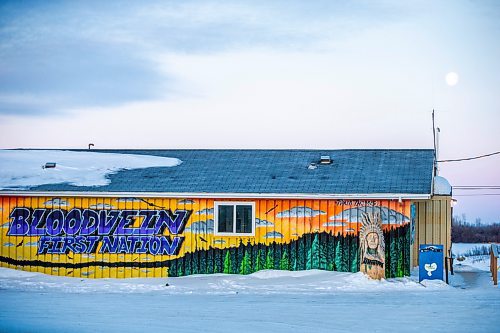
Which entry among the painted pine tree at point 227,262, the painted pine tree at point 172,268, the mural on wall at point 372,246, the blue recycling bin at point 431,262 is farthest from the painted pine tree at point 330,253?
the painted pine tree at point 172,268

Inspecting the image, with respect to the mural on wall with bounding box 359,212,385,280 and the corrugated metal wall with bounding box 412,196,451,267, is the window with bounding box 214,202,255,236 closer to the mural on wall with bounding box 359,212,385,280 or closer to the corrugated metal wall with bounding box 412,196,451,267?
the mural on wall with bounding box 359,212,385,280

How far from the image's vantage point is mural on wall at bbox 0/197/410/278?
22266 millimetres

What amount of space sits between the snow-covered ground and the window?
1286 mm

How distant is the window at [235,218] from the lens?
2284 cm

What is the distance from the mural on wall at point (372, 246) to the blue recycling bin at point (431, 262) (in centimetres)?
114

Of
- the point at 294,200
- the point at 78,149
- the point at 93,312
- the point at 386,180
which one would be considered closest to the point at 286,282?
the point at 294,200

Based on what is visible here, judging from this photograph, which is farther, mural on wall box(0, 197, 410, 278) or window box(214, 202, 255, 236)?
window box(214, 202, 255, 236)

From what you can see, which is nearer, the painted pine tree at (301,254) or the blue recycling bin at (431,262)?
the blue recycling bin at (431,262)

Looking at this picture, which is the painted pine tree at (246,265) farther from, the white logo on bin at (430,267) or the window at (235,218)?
the white logo on bin at (430,267)

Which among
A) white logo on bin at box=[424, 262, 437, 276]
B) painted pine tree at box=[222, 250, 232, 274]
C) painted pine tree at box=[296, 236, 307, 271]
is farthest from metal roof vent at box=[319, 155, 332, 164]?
white logo on bin at box=[424, 262, 437, 276]

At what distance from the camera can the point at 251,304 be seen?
705 inches

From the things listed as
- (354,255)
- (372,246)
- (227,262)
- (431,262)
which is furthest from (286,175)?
(431,262)

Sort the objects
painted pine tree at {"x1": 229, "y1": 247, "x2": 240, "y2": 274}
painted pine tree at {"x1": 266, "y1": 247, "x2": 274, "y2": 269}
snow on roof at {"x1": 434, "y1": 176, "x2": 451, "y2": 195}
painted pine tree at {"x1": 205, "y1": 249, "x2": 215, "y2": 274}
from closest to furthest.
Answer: painted pine tree at {"x1": 266, "y1": 247, "x2": 274, "y2": 269} → painted pine tree at {"x1": 229, "y1": 247, "x2": 240, "y2": 274} → painted pine tree at {"x1": 205, "y1": 249, "x2": 215, "y2": 274} → snow on roof at {"x1": 434, "y1": 176, "x2": 451, "y2": 195}

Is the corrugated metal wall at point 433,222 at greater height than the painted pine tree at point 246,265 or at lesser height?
greater
